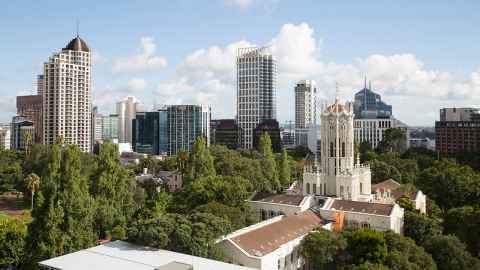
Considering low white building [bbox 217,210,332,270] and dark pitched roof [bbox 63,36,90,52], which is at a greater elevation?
dark pitched roof [bbox 63,36,90,52]

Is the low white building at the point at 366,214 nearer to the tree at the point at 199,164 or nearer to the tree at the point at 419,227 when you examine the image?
the tree at the point at 419,227

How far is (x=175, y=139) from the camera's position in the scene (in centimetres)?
17425

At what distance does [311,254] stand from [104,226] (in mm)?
25620

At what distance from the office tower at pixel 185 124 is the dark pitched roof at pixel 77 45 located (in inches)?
1790

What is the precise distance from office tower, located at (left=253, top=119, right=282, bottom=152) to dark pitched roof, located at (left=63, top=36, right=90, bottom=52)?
213ft

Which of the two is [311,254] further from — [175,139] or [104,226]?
[175,139]

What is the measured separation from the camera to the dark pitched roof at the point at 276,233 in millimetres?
39894

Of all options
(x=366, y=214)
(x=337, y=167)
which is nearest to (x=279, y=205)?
(x=337, y=167)

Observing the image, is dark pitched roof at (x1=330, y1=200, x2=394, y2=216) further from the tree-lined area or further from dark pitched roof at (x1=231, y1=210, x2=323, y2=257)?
the tree-lined area

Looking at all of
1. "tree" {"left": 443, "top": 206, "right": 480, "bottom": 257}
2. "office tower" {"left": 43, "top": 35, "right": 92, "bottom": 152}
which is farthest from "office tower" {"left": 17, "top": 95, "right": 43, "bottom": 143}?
"tree" {"left": 443, "top": 206, "right": 480, "bottom": 257}

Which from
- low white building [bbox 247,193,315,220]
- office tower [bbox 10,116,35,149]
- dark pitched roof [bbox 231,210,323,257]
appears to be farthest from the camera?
office tower [bbox 10,116,35,149]

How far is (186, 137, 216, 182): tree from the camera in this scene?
6950cm

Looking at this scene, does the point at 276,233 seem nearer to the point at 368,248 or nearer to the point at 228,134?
the point at 368,248

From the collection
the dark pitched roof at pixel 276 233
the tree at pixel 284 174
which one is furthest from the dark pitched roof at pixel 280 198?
the tree at pixel 284 174
